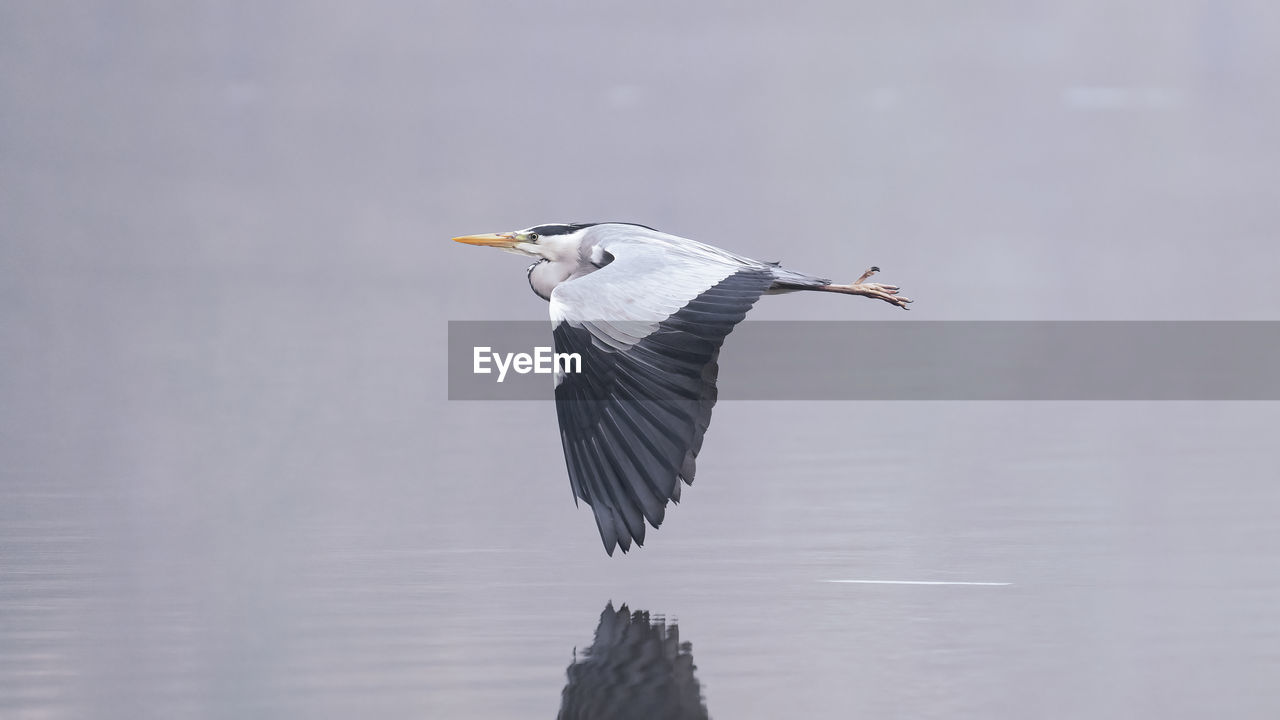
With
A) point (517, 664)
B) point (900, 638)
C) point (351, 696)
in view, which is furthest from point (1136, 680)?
point (351, 696)

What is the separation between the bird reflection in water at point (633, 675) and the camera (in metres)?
4.32

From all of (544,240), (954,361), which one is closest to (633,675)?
(544,240)

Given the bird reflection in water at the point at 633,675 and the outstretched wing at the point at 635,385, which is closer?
the bird reflection in water at the point at 633,675

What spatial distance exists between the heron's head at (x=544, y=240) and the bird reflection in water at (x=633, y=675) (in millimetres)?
2234

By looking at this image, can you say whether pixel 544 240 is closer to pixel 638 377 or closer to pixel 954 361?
pixel 638 377

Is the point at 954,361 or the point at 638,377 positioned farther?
the point at 954,361

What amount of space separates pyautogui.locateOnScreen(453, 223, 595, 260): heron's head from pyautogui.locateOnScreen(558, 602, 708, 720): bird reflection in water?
223 centimetres

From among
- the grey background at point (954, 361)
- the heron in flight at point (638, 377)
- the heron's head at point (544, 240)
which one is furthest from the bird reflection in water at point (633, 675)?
the grey background at point (954, 361)

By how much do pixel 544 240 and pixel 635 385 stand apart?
5.98 feet

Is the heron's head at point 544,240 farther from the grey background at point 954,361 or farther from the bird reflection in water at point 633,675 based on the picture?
the bird reflection in water at point 633,675

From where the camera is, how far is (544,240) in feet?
24.3

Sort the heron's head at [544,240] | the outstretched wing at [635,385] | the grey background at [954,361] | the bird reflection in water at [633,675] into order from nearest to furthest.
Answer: the bird reflection in water at [633,675] → the outstretched wing at [635,385] → the heron's head at [544,240] → the grey background at [954,361]

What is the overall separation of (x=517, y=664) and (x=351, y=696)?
46 centimetres

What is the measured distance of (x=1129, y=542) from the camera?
21.1ft
